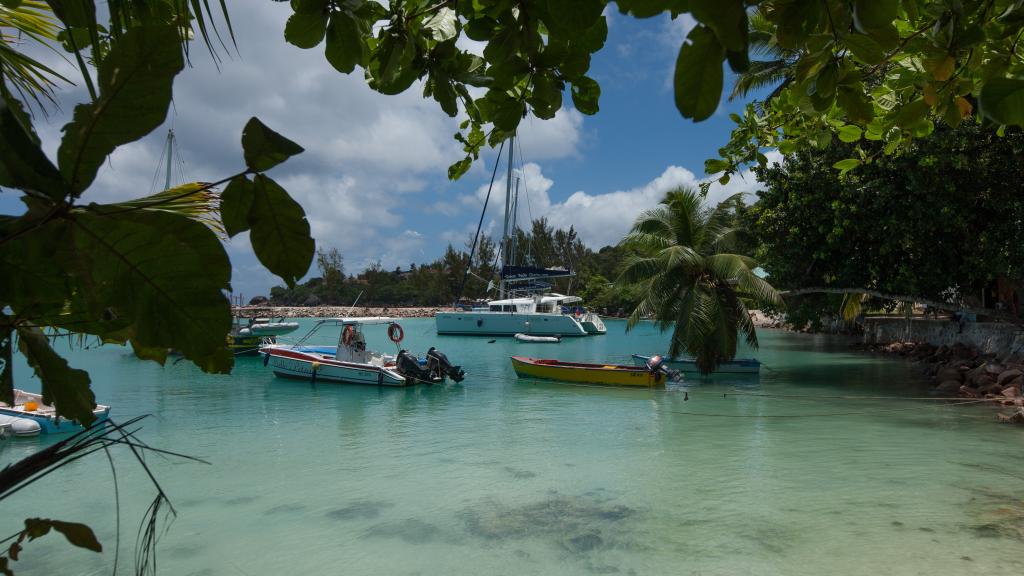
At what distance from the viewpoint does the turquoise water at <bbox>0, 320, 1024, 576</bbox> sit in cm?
563

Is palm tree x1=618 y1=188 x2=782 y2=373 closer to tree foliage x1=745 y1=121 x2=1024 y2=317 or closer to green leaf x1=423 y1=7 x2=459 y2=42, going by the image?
tree foliage x1=745 y1=121 x2=1024 y2=317

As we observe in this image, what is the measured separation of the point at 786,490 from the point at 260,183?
317 inches

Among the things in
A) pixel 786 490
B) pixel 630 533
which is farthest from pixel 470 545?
pixel 786 490

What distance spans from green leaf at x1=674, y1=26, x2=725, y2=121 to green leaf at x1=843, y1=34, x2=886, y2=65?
22.9 inches

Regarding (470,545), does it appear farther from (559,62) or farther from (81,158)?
(81,158)

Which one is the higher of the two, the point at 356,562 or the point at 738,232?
the point at 738,232

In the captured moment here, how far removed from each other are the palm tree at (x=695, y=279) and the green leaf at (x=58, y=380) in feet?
54.1

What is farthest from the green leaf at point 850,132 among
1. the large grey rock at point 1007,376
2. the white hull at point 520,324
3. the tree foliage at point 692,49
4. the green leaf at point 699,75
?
the white hull at point 520,324

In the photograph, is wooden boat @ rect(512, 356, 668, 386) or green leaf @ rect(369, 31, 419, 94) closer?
green leaf @ rect(369, 31, 419, 94)

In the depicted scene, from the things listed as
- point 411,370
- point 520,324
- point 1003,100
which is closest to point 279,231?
point 1003,100

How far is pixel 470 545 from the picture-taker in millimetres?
5918

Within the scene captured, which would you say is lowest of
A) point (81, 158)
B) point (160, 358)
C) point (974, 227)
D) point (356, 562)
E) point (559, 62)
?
point (356, 562)

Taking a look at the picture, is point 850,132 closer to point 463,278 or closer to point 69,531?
point 69,531

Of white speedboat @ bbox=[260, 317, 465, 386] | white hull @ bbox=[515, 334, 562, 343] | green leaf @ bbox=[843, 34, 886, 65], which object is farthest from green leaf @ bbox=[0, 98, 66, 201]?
white hull @ bbox=[515, 334, 562, 343]
